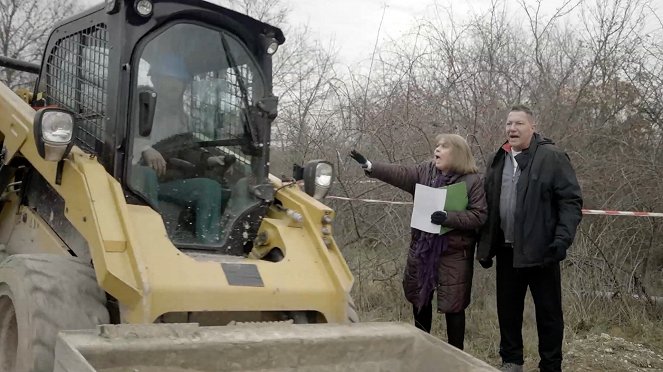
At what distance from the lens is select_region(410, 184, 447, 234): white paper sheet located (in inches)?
183

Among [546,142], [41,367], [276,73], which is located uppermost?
[276,73]

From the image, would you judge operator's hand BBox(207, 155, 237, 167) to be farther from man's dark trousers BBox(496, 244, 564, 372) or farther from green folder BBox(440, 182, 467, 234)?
man's dark trousers BBox(496, 244, 564, 372)

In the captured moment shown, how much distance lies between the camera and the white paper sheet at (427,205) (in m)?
4.66

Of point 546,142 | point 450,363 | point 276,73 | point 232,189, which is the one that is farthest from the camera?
point 276,73

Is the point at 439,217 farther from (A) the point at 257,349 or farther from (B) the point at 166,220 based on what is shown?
(A) the point at 257,349

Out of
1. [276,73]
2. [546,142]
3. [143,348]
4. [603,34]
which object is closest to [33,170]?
[143,348]

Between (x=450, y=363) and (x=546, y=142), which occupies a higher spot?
(x=546, y=142)

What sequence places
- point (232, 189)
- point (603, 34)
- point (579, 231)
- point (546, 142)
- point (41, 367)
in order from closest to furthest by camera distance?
point (41, 367) < point (232, 189) < point (546, 142) < point (579, 231) < point (603, 34)

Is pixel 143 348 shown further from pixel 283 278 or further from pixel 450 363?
pixel 450 363

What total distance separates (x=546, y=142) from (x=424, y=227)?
3.31 ft

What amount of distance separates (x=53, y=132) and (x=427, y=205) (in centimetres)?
245

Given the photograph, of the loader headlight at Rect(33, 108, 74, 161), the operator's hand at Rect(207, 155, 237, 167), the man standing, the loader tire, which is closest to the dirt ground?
the man standing

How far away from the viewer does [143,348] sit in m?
2.73

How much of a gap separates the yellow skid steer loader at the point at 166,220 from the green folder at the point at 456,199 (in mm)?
846
